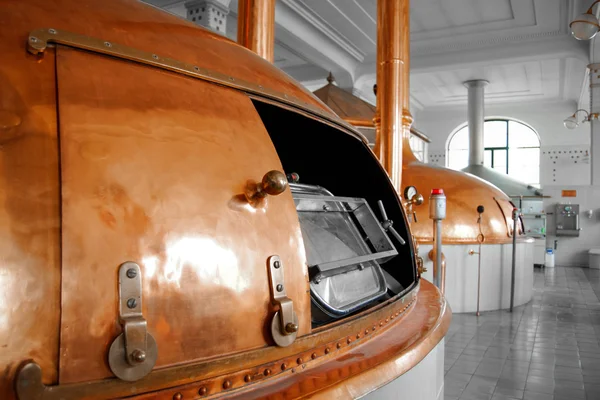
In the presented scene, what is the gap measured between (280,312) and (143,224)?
35 centimetres

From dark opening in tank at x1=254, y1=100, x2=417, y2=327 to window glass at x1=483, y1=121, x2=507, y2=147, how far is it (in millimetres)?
15132

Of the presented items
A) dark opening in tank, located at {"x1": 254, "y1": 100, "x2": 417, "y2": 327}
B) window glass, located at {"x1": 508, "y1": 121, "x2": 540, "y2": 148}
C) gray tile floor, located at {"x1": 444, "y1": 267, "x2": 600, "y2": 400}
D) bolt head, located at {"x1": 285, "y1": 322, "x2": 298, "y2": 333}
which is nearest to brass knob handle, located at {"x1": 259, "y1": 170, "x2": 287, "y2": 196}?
bolt head, located at {"x1": 285, "y1": 322, "x2": 298, "y2": 333}

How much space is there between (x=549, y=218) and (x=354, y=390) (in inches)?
440

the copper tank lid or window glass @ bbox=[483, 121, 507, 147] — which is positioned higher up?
window glass @ bbox=[483, 121, 507, 147]

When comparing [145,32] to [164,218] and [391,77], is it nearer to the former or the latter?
[164,218]

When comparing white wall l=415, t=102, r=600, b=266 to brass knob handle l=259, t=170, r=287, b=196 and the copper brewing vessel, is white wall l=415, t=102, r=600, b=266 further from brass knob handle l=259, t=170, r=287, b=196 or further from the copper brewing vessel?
brass knob handle l=259, t=170, r=287, b=196

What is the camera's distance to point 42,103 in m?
0.81

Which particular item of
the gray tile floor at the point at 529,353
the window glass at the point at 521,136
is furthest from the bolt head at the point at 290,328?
the window glass at the point at 521,136

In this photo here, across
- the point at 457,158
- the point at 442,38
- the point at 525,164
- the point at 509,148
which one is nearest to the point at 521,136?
the point at 509,148

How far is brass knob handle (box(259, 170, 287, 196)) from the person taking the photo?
39.7 inches

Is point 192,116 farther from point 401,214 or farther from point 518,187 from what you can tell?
point 518,187

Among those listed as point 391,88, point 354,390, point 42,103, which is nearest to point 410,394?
point 354,390

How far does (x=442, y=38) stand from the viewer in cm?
933

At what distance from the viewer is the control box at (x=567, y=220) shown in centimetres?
1045
